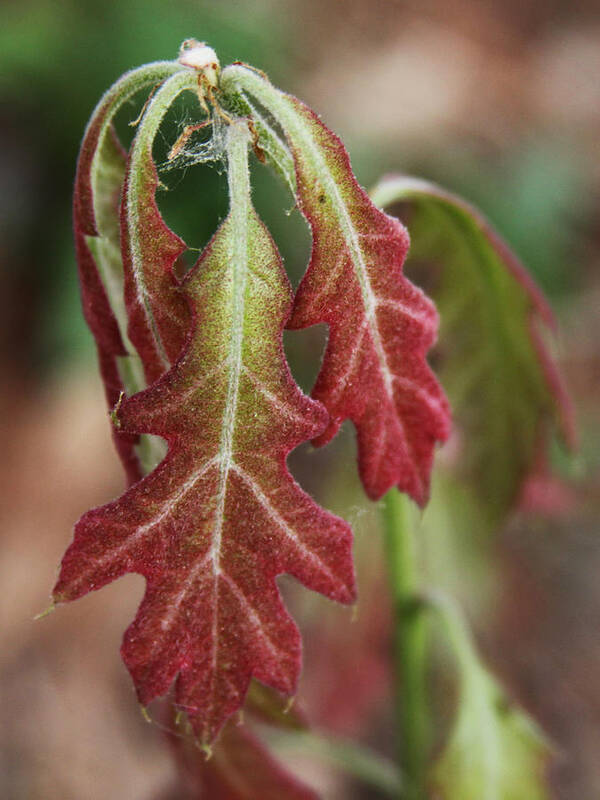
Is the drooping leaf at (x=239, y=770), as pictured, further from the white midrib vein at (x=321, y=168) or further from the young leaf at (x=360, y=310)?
the white midrib vein at (x=321, y=168)

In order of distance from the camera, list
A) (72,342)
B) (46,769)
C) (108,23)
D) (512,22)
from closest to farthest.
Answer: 1. (46,769)
2. (72,342)
3. (108,23)
4. (512,22)

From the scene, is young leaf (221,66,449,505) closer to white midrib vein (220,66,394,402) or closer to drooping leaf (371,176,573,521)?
white midrib vein (220,66,394,402)

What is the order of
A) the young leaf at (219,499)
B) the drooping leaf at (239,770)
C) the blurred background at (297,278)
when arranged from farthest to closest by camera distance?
1. the blurred background at (297,278)
2. the drooping leaf at (239,770)
3. the young leaf at (219,499)

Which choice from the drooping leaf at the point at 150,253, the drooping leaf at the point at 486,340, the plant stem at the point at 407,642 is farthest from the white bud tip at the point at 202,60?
the plant stem at the point at 407,642

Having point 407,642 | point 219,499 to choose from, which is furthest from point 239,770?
point 219,499

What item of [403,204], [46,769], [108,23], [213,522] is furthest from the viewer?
[108,23]

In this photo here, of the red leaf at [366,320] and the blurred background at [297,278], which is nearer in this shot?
the red leaf at [366,320]

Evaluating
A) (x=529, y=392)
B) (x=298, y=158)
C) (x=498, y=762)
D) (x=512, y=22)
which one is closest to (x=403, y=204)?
(x=529, y=392)

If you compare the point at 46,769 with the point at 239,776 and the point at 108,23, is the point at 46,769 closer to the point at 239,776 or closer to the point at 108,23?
the point at 239,776

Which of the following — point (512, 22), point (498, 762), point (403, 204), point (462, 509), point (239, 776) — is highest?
point (512, 22)
